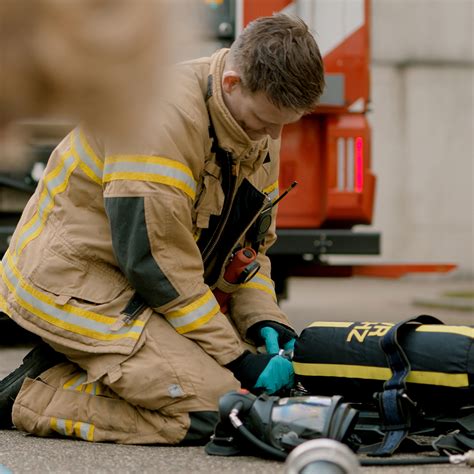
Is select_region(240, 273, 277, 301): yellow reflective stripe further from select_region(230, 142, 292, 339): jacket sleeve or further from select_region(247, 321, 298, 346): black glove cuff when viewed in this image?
select_region(247, 321, 298, 346): black glove cuff

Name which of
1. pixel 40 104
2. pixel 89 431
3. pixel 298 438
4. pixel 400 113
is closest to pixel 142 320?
pixel 89 431

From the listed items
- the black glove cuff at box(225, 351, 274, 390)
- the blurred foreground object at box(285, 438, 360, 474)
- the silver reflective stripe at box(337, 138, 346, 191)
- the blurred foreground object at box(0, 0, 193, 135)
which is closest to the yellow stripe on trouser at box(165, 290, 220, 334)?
the black glove cuff at box(225, 351, 274, 390)

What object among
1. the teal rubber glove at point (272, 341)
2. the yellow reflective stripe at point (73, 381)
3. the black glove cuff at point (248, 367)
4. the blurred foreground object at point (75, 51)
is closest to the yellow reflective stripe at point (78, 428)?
the yellow reflective stripe at point (73, 381)

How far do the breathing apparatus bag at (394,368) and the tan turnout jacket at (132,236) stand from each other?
0.29 meters

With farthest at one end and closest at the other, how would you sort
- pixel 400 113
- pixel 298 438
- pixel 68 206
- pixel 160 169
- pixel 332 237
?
pixel 400 113, pixel 332 237, pixel 68 206, pixel 160 169, pixel 298 438

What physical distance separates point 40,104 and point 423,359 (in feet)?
6.55

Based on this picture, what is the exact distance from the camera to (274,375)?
317cm

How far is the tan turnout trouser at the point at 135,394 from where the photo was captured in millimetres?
3088

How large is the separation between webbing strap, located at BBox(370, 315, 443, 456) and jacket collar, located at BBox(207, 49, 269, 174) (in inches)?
27.8

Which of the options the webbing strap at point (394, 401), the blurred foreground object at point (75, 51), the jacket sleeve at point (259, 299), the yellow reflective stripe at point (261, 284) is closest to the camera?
the blurred foreground object at point (75, 51)

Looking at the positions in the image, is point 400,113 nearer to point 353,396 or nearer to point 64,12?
point 353,396

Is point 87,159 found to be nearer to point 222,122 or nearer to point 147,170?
point 147,170

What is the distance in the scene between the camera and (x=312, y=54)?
10.1 feet

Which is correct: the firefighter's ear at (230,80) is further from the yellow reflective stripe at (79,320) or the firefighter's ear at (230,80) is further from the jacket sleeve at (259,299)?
the yellow reflective stripe at (79,320)
